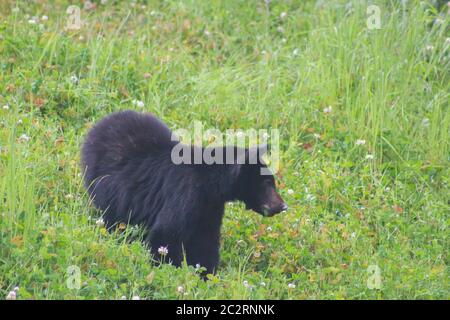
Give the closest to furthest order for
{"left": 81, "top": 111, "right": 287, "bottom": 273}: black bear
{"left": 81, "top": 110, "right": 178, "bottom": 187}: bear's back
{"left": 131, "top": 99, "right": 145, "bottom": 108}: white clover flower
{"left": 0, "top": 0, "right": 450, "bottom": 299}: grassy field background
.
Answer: {"left": 0, "top": 0, "right": 450, "bottom": 299}: grassy field background → {"left": 81, "top": 111, "right": 287, "bottom": 273}: black bear → {"left": 81, "top": 110, "right": 178, "bottom": 187}: bear's back → {"left": 131, "top": 99, "right": 145, "bottom": 108}: white clover flower

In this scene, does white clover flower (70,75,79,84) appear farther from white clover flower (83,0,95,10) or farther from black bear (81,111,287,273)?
white clover flower (83,0,95,10)

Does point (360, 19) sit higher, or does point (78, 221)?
point (360, 19)

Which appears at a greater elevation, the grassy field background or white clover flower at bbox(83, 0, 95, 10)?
white clover flower at bbox(83, 0, 95, 10)

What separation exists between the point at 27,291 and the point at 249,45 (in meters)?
4.48

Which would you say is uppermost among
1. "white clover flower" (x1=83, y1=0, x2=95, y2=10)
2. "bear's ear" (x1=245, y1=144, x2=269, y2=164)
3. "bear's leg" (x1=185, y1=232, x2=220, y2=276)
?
"white clover flower" (x1=83, y1=0, x2=95, y2=10)

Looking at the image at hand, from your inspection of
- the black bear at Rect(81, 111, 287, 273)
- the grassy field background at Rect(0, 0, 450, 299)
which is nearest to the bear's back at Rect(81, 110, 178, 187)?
the black bear at Rect(81, 111, 287, 273)

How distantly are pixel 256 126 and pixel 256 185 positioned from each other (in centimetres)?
176

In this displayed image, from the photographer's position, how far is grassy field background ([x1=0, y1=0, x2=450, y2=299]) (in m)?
5.41

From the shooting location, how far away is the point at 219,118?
7.53 m

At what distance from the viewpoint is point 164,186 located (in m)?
5.84

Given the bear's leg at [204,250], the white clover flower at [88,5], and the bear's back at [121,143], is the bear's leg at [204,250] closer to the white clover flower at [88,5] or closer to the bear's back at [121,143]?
the bear's back at [121,143]

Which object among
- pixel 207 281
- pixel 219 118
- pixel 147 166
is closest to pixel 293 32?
pixel 219 118

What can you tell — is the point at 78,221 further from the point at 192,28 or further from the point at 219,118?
the point at 192,28
